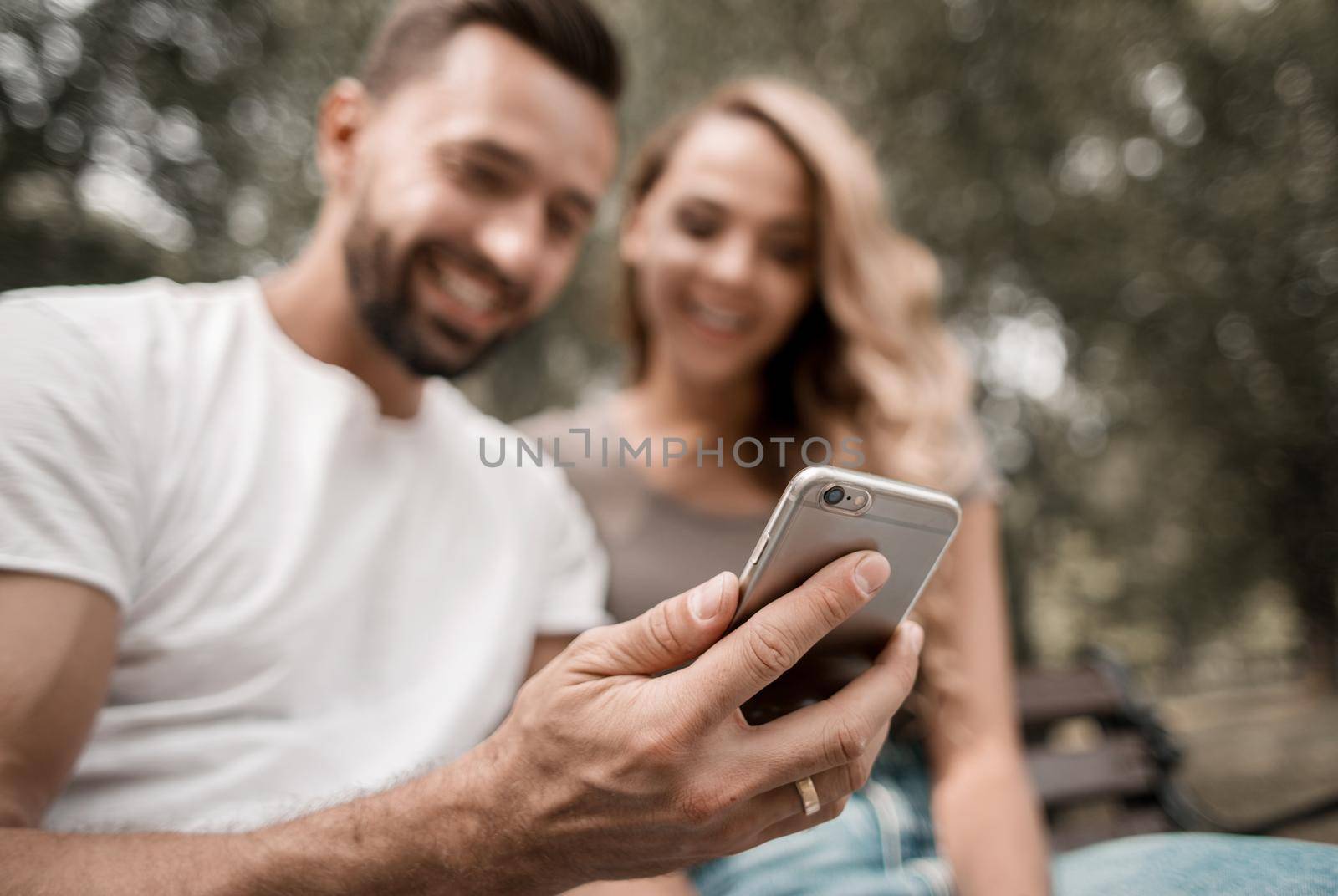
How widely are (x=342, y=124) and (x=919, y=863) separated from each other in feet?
6.45

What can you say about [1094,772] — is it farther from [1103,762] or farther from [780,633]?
[780,633]

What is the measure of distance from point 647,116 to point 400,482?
8.94 ft

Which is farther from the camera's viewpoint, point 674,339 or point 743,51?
point 743,51

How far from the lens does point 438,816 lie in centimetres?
88

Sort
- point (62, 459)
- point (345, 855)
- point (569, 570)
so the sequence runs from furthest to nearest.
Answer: point (569, 570)
point (62, 459)
point (345, 855)

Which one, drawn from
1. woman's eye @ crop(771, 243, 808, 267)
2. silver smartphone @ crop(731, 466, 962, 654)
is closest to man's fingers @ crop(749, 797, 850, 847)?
silver smartphone @ crop(731, 466, 962, 654)

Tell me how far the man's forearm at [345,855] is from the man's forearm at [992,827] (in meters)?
1.00

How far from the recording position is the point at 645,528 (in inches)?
76.9

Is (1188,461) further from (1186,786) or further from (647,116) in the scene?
(647,116)

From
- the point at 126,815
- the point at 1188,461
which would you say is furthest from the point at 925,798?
the point at 1188,461

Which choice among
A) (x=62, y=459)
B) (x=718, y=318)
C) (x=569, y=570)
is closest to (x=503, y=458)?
(x=569, y=570)

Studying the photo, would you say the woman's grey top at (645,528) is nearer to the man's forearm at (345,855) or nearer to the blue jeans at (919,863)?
the blue jeans at (919,863)

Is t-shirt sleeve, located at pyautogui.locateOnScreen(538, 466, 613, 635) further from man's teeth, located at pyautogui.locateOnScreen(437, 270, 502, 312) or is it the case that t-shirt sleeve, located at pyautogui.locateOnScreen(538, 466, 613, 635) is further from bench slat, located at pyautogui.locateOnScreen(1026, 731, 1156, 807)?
bench slat, located at pyautogui.locateOnScreen(1026, 731, 1156, 807)

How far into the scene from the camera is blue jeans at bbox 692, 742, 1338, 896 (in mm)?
1075
